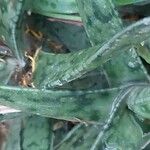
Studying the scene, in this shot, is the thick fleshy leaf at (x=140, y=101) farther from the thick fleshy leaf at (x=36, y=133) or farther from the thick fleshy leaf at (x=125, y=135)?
the thick fleshy leaf at (x=36, y=133)

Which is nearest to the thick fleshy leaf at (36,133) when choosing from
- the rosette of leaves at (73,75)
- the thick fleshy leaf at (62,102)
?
the rosette of leaves at (73,75)

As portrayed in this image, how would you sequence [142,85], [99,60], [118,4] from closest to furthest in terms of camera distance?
[99,60]
[142,85]
[118,4]

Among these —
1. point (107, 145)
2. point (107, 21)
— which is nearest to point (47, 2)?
→ point (107, 21)

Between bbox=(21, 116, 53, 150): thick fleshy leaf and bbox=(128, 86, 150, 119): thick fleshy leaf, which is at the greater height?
bbox=(128, 86, 150, 119): thick fleshy leaf

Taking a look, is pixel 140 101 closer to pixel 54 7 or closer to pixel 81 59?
pixel 81 59

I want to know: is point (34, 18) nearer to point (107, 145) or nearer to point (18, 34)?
point (18, 34)

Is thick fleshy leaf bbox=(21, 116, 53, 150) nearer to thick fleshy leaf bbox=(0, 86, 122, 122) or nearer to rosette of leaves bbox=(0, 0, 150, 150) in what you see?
rosette of leaves bbox=(0, 0, 150, 150)

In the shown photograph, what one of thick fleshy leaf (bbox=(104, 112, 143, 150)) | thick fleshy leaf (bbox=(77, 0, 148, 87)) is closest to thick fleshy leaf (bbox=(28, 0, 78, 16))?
thick fleshy leaf (bbox=(77, 0, 148, 87))

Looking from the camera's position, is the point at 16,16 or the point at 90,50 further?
the point at 16,16
